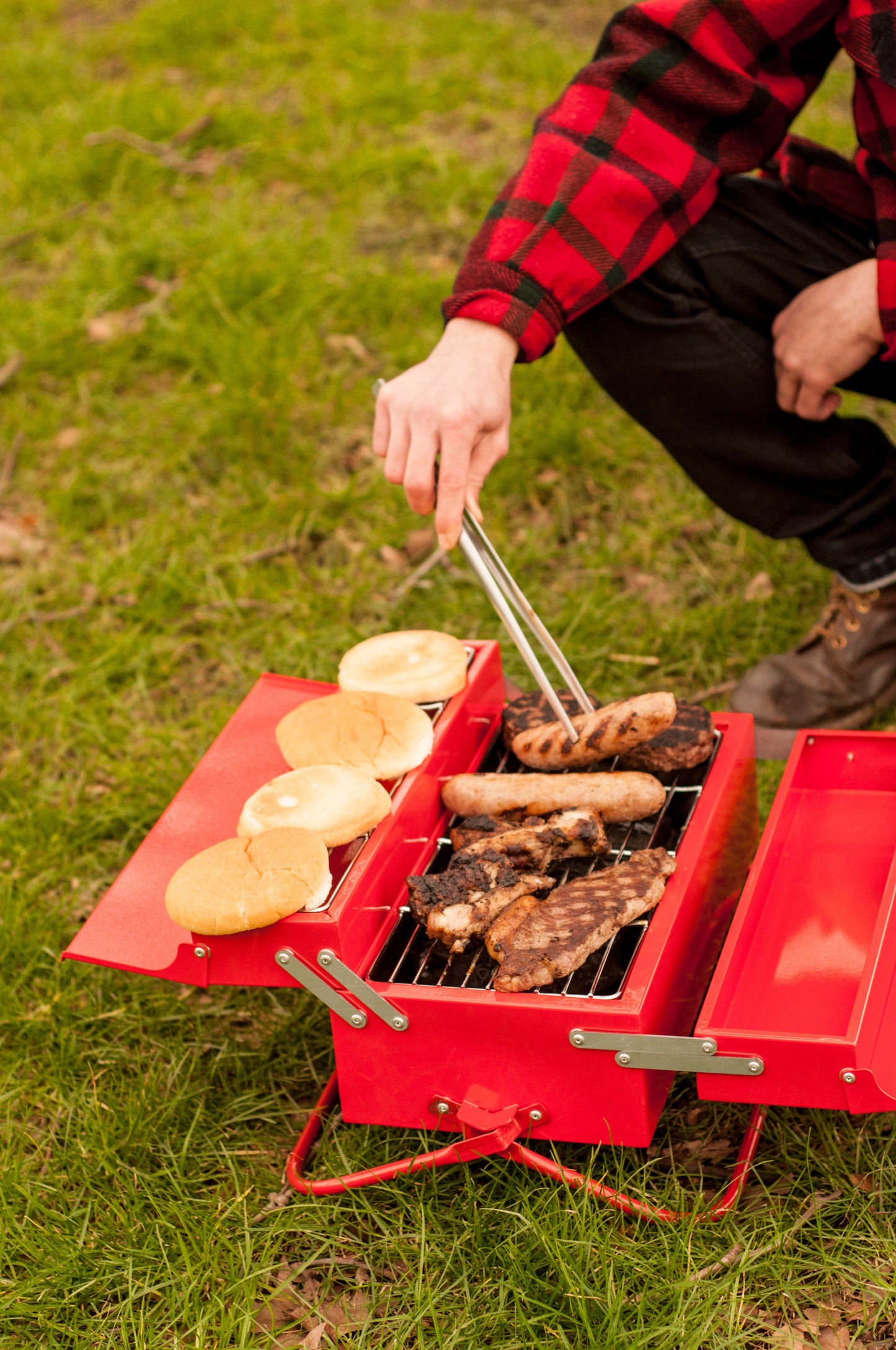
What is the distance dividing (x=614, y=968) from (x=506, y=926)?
192 mm

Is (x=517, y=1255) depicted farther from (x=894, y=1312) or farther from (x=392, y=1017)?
(x=894, y=1312)

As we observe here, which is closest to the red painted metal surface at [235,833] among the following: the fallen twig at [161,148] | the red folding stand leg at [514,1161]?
the red folding stand leg at [514,1161]

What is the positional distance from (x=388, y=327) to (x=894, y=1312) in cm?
362

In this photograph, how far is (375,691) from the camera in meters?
2.53

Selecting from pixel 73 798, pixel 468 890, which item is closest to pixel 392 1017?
pixel 468 890

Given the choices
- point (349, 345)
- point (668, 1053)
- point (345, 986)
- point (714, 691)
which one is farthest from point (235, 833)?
point (349, 345)

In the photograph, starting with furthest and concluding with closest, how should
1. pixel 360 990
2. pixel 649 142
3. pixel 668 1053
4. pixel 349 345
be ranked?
pixel 349 345 < pixel 649 142 < pixel 360 990 < pixel 668 1053

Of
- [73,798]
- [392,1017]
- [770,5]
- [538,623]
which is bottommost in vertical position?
[73,798]

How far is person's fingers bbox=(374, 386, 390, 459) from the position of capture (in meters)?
2.33

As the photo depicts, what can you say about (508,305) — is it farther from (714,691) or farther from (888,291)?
(714,691)

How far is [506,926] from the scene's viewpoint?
2.12 m

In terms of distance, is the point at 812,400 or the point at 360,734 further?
the point at 812,400

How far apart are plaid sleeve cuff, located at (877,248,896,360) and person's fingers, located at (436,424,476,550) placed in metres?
0.97

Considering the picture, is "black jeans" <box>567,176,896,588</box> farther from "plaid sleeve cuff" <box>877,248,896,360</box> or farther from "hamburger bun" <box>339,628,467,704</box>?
"hamburger bun" <box>339,628,467,704</box>
